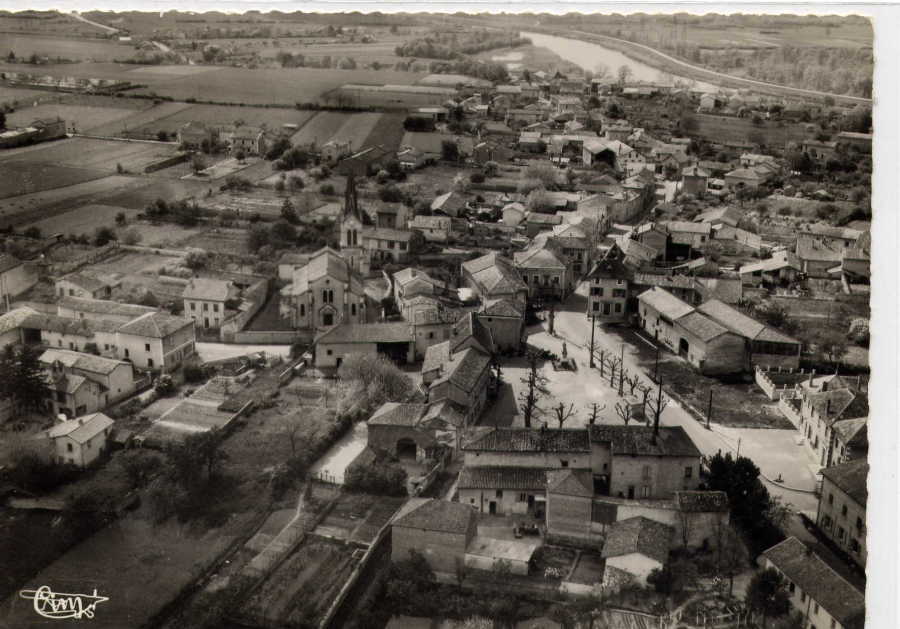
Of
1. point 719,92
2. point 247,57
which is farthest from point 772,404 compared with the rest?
point 719,92

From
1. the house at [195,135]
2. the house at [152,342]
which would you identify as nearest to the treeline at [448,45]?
the house at [195,135]

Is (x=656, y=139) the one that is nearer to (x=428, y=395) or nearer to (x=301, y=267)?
(x=301, y=267)

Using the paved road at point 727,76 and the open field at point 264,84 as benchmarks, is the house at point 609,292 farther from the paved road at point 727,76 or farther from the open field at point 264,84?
the open field at point 264,84

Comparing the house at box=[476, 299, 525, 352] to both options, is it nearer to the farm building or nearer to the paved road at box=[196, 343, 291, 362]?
the paved road at box=[196, 343, 291, 362]

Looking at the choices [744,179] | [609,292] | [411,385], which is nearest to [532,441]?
[411,385]

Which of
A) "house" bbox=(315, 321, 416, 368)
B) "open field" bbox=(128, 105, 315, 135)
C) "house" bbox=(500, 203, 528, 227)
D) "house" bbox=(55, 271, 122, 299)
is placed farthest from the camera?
"open field" bbox=(128, 105, 315, 135)

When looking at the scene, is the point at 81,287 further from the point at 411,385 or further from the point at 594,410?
the point at 594,410

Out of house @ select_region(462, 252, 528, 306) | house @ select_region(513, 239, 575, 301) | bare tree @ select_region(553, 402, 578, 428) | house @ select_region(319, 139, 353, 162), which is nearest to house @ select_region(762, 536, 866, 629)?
bare tree @ select_region(553, 402, 578, 428)

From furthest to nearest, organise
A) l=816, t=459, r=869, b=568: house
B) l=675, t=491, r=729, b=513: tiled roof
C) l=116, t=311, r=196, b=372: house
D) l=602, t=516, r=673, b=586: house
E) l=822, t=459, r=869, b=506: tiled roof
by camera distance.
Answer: l=116, t=311, r=196, b=372: house < l=675, t=491, r=729, b=513: tiled roof < l=822, t=459, r=869, b=506: tiled roof < l=816, t=459, r=869, b=568: house < l=602, t=516, r=673, b=586: house
